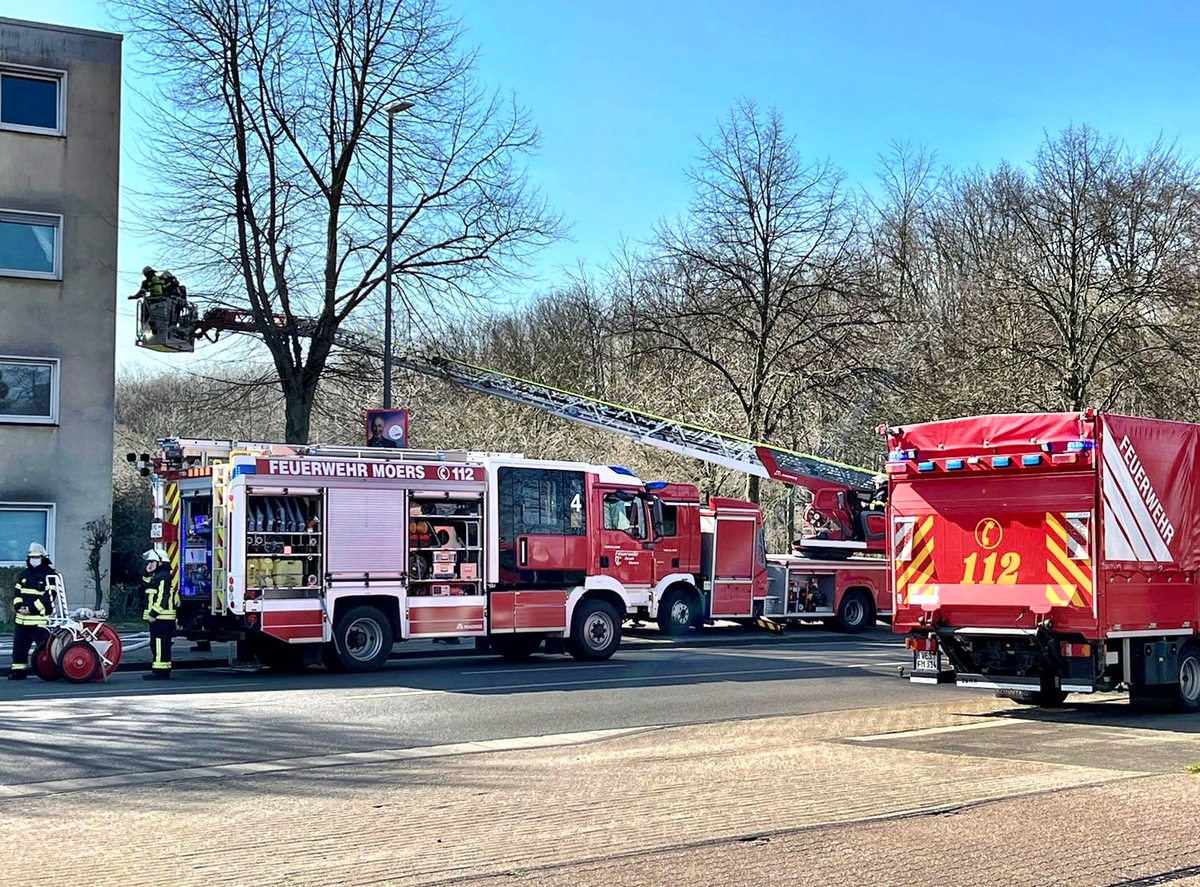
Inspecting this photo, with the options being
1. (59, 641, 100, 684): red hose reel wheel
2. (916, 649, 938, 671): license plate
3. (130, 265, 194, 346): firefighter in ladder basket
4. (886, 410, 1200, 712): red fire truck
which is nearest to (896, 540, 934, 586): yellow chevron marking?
(886, 410, 1200, 712): red fire truck

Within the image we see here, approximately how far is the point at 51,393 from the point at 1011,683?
21.1 m

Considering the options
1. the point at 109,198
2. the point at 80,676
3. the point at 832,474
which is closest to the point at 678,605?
the point at 832,474

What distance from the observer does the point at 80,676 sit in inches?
637

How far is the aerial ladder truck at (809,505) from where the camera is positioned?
26.9 m

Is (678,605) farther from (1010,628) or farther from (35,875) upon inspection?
(35,875)

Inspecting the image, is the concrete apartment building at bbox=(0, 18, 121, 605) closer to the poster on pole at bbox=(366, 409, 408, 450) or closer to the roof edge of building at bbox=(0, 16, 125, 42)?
the roof edge of building at bbox=(0, 16, 125, 42)

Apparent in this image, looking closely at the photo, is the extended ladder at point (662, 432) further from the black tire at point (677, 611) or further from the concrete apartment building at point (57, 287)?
the concrete apartment building at point (57, 287)

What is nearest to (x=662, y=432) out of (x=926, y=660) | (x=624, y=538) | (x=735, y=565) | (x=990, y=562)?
(x=735, y=565)

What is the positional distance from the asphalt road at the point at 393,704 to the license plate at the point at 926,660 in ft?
3.56

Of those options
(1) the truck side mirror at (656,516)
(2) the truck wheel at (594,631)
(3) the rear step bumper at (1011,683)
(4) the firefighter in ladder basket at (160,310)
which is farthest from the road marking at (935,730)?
(4) the firefighter in ladder basket at (160,310)

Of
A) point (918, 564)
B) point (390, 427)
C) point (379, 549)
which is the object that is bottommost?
point (918, 564)

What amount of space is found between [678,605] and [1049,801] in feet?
54.4

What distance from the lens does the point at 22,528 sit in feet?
89.2

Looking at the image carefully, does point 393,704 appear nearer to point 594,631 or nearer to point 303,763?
point 303,763
